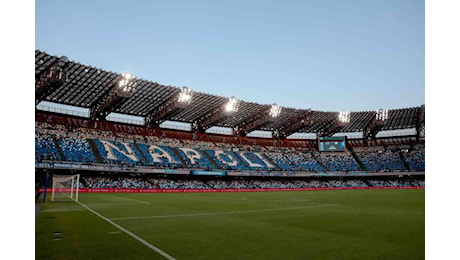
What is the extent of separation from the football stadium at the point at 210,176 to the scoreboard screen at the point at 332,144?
0.91 feet

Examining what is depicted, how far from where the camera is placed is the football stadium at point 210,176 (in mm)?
9094

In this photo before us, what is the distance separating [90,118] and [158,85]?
58.6ft

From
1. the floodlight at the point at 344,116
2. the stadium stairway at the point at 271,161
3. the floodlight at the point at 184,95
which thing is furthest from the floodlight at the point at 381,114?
the floodlight at the point at 184,95

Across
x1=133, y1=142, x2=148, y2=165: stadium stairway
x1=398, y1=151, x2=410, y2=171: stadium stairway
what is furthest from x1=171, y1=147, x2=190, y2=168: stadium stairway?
x1=398, y1=151, x2=410, y2=171: stadium stairway

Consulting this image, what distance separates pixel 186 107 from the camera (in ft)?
194

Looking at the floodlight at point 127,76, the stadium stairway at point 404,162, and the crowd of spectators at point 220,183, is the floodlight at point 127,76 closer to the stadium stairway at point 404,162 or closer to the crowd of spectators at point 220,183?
the crowd of spectators at point 220,183

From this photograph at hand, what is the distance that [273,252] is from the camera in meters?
7.69

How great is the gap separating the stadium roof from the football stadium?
11.7 inches

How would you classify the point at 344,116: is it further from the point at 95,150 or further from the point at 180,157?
the point at 95,150

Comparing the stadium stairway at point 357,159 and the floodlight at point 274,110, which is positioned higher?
the floodlight at point 274,110

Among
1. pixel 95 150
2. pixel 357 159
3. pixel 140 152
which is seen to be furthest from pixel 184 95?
pixel 357 159

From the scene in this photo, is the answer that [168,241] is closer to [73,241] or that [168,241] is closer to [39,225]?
[73,241]

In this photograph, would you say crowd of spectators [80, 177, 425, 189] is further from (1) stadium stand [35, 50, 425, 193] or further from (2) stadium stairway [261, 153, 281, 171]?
(2) stadium stairway [261, 153, 281, 171]
